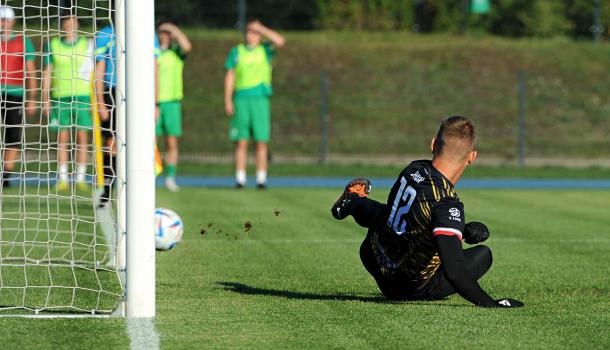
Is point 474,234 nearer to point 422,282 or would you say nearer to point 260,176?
point 422,282

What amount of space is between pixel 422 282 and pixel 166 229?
2.95m

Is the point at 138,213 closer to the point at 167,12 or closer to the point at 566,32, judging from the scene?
the point at 167,12

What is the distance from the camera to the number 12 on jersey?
6.58 metres

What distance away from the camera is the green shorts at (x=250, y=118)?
682 inches

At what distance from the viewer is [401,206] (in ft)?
21.7

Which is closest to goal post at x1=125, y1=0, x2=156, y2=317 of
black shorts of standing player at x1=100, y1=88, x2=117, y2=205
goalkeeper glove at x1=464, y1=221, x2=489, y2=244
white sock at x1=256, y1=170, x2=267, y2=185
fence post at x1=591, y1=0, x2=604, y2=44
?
black shorts of standing player at x1=100, y1=88, x2=117, y2=205

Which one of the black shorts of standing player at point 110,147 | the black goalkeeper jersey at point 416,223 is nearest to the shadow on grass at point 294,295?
the black goalkeeper jersey at point 416,223

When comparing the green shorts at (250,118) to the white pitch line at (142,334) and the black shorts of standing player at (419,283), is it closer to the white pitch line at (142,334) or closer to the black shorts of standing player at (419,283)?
the black shorts of standing player at (419,283)

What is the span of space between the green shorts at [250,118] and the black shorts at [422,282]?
1041cm

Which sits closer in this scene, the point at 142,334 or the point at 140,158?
the point at 142,334

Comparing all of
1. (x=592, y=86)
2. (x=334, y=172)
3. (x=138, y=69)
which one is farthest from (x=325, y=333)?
(x=592, y=86)

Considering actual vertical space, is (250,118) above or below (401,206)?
below

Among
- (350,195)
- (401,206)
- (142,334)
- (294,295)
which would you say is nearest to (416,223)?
(401,206)

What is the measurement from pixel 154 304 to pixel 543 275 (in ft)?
10.7
